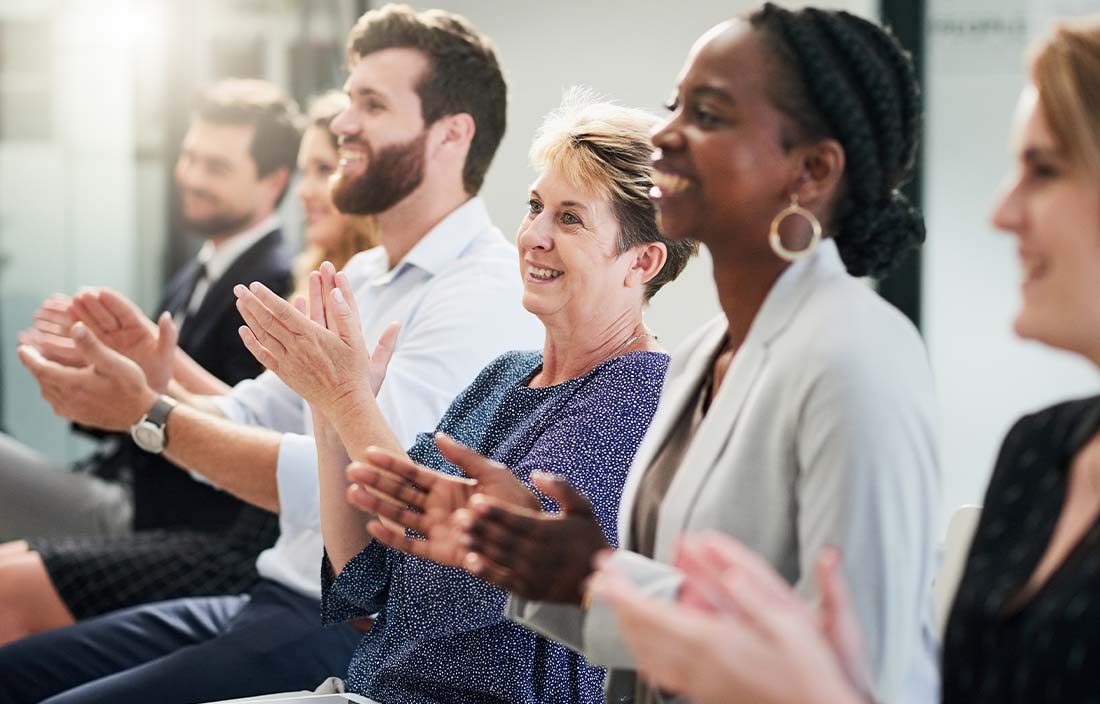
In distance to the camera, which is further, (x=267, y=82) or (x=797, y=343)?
(x=267, y=82)

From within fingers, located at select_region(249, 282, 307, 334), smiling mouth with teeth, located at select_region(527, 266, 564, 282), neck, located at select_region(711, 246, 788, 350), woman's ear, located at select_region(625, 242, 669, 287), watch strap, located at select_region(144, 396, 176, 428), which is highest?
neck, located at select_region(711, 246, 788, 350)

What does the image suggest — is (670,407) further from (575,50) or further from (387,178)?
(575,50)

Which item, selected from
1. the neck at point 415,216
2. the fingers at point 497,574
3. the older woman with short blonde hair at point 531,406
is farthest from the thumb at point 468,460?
the neck at point 415,216

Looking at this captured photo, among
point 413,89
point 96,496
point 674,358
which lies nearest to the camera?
point 674,358

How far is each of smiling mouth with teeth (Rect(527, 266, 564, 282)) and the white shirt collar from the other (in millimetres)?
1764

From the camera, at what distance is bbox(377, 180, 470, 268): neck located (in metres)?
2.61

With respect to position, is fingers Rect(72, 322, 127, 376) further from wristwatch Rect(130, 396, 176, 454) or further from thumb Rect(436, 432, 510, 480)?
thumb Rect(436, 432, 510, 480)

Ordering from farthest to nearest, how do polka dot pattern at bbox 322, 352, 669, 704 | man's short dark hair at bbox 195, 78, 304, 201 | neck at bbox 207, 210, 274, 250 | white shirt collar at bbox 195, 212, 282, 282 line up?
1. man's short dark hair at bbox 195, 78, 304, 201
2. neck at bbox 207, 210, 274, 250
3. white shirt collar at bbox 195, 212, 282, 282
4. polka dot pattern at bbox 322, 352, 669, 704

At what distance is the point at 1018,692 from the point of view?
108 cm

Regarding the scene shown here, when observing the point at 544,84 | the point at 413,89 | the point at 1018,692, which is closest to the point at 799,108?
the point at 1018,692

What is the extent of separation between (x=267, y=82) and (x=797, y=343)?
3.69m

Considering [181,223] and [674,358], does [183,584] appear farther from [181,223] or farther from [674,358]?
[181,223]

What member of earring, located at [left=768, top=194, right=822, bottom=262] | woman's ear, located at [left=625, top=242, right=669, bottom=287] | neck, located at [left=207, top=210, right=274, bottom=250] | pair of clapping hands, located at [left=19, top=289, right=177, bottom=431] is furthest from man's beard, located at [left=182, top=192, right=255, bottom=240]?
earring, located at [left=768, top=194, right=822, bottom=262]

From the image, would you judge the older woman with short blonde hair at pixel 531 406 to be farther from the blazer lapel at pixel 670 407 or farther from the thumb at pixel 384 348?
the blazer lapel at pixel 670 407
